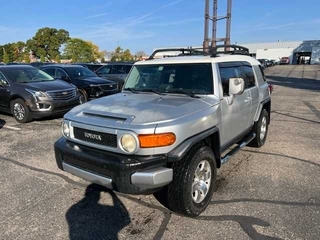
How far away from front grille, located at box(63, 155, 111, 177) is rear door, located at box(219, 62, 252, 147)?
5.56ft

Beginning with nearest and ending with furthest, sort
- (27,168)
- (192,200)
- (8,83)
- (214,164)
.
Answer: (192,200) < (214,164) < (27,168) < (8,83)

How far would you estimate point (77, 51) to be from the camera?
3489 inches

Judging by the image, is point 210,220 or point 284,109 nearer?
point 210,220

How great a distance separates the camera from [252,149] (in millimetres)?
5719

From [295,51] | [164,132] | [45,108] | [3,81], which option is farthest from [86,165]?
[295,51]

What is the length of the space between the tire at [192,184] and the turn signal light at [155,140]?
0.31m

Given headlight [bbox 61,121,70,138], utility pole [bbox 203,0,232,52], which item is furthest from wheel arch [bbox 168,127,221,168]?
utility pole [bbox 203,0,232,52]

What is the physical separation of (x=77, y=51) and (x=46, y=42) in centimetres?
1051

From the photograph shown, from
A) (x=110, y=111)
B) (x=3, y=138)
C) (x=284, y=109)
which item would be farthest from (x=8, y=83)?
(x=284, y=109)

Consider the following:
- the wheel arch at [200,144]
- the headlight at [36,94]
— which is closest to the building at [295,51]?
the headlight at [36,94]

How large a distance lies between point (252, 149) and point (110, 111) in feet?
11.6

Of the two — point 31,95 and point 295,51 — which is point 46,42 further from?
point 31,95

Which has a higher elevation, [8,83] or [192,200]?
[8,83]

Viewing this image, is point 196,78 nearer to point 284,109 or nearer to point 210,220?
point 210,220
